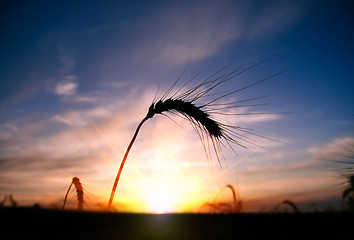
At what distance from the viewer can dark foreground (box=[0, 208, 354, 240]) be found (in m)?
0.90

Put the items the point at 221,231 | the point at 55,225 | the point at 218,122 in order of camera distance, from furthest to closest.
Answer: the point at 218,122, the point at 221,231, the point at 55,225

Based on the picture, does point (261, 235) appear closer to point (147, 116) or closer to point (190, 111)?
point (190, 111)

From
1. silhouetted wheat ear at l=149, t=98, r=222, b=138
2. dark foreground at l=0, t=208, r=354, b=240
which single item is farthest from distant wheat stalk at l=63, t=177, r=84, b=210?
dark foreground at l=0, t=208, r=354, b=240

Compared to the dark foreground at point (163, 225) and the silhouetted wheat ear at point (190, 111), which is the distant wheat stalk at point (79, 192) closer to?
the silhouetted wheat ear at point (190, 111)

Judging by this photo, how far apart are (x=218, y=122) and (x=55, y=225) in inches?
93.9

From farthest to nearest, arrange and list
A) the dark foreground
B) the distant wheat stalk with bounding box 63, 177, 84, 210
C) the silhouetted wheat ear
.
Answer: the distant wheat stalk with bounding box 63, 177, 84, 210 < the silhouetted wheat ear < the dark foreground

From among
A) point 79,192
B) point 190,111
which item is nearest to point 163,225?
point 190,111

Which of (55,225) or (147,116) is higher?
(147,116)

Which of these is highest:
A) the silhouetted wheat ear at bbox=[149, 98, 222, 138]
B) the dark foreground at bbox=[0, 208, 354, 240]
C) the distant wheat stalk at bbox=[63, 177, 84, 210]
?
the silhouetted wheat ear at bbox=[149, 98, 222, 138]

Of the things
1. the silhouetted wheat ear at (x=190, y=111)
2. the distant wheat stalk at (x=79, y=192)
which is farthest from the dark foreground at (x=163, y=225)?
the distant wheat stalk at (x=79, y=192)

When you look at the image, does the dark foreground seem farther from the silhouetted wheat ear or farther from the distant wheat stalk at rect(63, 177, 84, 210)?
the distant wheat stalk at rect(63, 177, 84, 210)

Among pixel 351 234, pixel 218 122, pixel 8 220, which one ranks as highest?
pixel 218 122

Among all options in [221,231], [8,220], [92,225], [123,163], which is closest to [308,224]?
[221,231]

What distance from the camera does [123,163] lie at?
2.64 meters
